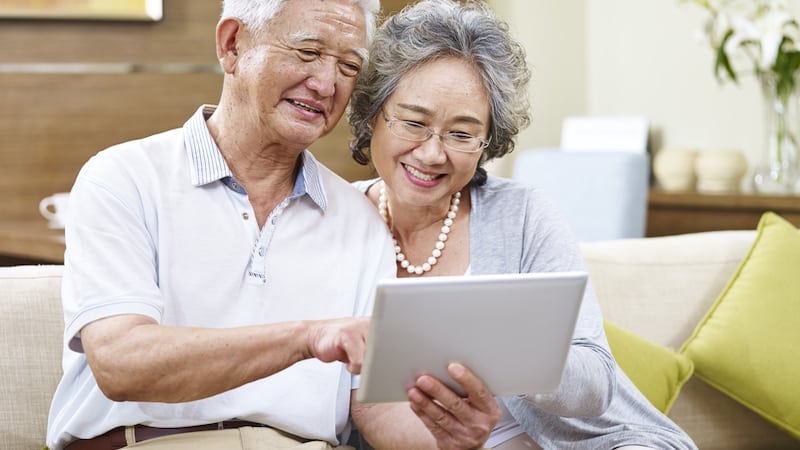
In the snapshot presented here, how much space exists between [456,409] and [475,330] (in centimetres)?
17

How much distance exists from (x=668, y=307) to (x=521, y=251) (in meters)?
0.71

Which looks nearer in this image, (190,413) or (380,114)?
(190,413)

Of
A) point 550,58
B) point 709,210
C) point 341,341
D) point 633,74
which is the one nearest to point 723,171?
point 709,210

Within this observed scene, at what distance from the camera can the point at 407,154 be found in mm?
1805

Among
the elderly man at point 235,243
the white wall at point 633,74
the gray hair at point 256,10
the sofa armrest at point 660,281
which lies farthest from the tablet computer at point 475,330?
the white wall at point 633,74

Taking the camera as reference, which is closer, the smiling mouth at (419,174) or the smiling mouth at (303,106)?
the smiling mouth at (303,106)

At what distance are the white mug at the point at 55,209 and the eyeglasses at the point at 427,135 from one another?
190 centimetres

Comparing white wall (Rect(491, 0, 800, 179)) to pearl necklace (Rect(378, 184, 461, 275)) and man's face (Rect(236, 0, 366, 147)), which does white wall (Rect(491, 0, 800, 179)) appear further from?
man's face (Rect(236, 0, 366, 147))

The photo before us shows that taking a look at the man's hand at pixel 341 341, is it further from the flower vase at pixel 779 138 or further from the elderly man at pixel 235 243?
the flower vase at pixel 779 138

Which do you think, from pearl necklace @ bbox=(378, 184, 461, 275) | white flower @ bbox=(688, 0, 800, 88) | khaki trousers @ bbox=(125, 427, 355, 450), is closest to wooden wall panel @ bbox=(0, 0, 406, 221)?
white flower @ bbox=(688, 0, 800, 88)

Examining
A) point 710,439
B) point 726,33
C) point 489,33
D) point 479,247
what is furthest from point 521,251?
point 726,33

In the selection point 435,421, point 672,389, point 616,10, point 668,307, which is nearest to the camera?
point 435,421

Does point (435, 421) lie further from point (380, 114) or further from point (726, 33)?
point (726, 33)

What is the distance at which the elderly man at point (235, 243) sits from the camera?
58.9 inches
